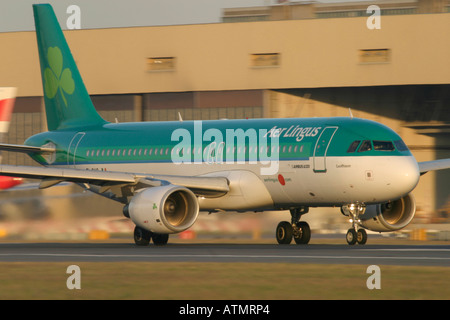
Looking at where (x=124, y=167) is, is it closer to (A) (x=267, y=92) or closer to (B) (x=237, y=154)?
(B) (x=237, y=154)

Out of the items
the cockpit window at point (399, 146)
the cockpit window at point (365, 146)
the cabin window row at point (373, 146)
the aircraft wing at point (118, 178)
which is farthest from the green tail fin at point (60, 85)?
the cockpit window at point (399, 146)

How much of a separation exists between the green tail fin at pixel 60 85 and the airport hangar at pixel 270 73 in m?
13.6

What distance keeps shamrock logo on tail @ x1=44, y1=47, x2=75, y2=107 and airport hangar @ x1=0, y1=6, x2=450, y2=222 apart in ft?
45.2

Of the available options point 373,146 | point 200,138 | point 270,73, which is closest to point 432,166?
point 373,146

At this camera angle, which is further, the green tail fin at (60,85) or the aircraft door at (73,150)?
the green tail fin at (60,85)

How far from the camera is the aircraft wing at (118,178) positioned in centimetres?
2997

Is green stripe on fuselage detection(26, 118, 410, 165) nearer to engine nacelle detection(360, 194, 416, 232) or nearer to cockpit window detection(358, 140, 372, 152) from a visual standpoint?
cockpit window detection(358, 140, 372, 152)

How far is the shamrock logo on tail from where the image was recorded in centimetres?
3922

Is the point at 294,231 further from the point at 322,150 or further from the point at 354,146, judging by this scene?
the point at 354,146

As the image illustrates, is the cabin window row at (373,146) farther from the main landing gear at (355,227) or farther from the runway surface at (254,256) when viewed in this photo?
the runway surface at (254,256)

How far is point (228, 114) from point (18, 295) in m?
37.8

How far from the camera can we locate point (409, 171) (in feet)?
91.8

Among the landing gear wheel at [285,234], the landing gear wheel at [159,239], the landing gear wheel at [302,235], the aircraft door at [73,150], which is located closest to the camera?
the landing gear wheel at [285,234]

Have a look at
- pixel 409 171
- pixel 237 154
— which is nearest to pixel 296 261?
pixel 409 171
